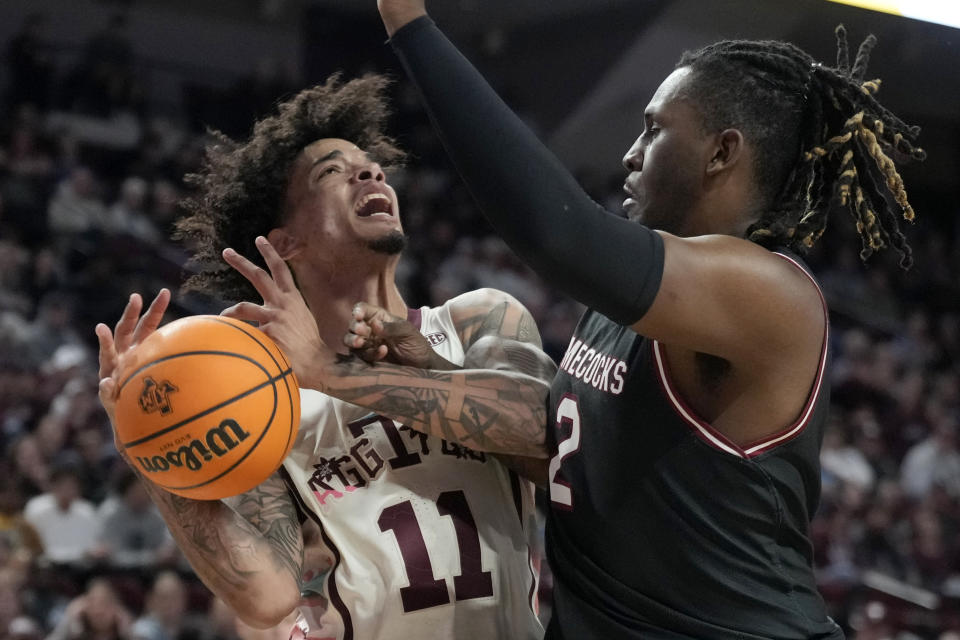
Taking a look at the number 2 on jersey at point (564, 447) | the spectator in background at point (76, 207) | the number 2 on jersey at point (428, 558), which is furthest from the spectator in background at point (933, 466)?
the number 2 on jersey at point (564, 447)

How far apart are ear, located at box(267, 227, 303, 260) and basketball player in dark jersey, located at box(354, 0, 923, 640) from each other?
66cm

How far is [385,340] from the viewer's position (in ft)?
8.64

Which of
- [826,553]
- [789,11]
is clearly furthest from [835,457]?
[789,11]

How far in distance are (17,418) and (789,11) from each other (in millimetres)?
7355

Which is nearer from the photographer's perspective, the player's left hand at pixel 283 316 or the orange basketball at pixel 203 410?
the orange basketball at pixel 203 410

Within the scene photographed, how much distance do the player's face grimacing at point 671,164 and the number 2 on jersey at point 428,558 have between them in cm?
90

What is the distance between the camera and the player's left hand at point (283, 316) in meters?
2.44

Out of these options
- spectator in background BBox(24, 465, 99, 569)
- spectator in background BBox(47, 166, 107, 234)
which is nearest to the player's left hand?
spectator in background BBox(24, 465, 99, 569)

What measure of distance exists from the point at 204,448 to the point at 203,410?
0.07 m

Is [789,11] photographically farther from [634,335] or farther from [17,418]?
[634,335]

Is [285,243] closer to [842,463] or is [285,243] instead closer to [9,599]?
[9,599]

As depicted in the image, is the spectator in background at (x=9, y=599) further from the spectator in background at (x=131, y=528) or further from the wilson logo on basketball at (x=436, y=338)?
the wilson logo on basketball at (x=436, y=338)

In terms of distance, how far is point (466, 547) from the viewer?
2.76 m

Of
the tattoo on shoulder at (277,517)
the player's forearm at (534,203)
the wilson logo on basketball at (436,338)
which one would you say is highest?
the player's forearm at (534,203)
